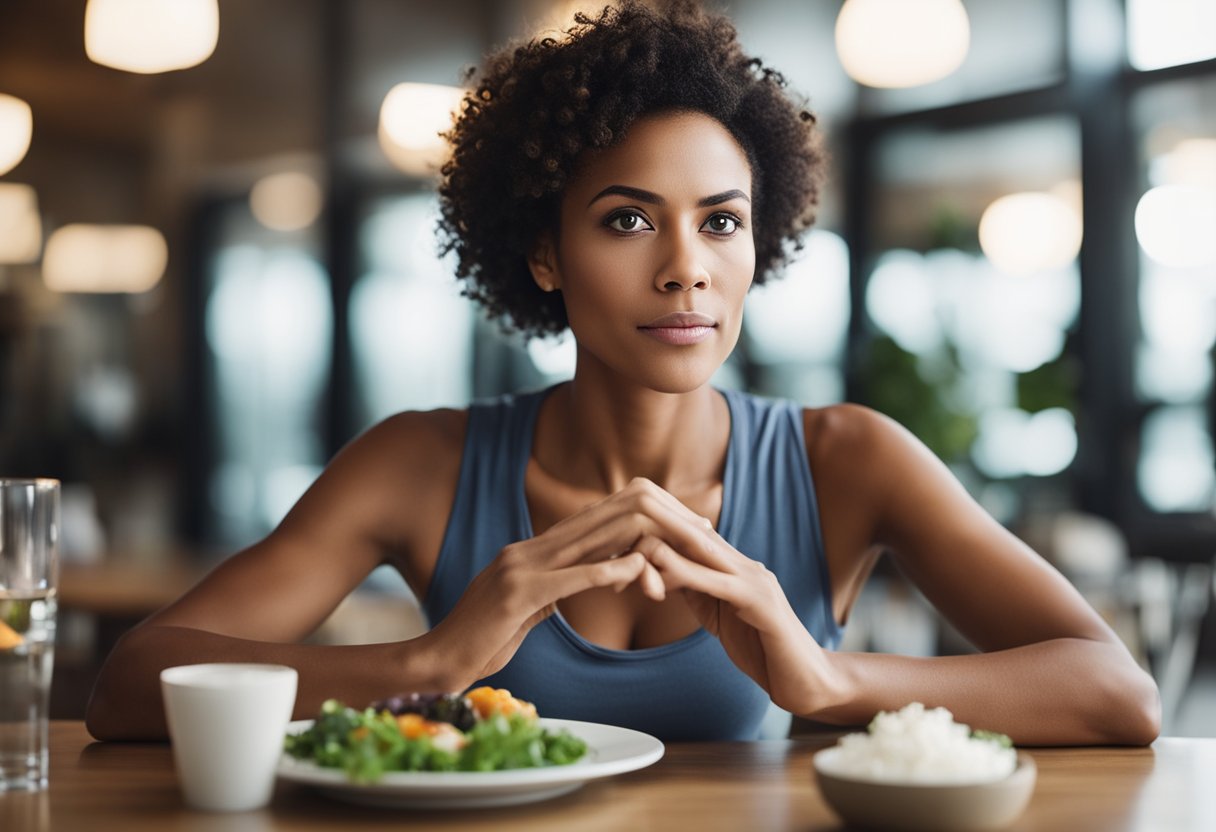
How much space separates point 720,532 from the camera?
5.56ft

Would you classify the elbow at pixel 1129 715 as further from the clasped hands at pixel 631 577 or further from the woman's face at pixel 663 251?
the woman's face at pixel 663 251

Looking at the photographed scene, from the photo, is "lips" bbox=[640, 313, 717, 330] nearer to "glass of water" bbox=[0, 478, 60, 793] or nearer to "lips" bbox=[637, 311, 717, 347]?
"lips" bbox=[637, 311, 717, 347]

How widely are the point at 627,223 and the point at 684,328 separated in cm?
15

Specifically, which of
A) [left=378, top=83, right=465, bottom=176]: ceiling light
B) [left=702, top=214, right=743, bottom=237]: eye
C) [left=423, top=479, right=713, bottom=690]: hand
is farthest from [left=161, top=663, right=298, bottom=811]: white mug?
[left=378, top=83, right=465, bottom=176]: ceiling light

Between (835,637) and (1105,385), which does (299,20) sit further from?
(835,637)

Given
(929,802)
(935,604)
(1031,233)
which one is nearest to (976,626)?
(935,604)

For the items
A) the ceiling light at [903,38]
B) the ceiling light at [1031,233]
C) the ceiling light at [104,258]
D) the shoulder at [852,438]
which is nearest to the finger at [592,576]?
the shoulder at [852,438]

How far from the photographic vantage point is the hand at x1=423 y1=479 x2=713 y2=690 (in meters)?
1.25

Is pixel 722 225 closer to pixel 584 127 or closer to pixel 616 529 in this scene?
pixel 584 127

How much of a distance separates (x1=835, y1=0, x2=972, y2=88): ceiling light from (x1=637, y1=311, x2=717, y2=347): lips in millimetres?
2917

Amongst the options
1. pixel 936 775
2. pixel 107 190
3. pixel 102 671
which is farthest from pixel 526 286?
pixel 107 190

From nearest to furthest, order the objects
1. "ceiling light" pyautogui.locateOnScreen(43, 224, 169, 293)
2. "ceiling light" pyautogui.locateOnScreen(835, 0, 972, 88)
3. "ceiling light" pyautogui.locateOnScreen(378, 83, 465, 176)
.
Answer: "ceiling light" pyautogui.locateOnScreen(835, 0, 972, 88), "ceiling light" pyautogui.locateOnScreen(378, 83, 465, 176), "ceiling light" pyautogui.locateOnScreen(43, 224, 169, 293)

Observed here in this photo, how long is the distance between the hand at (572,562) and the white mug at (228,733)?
26 cm

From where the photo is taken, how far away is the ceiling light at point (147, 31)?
3697 millimetres
